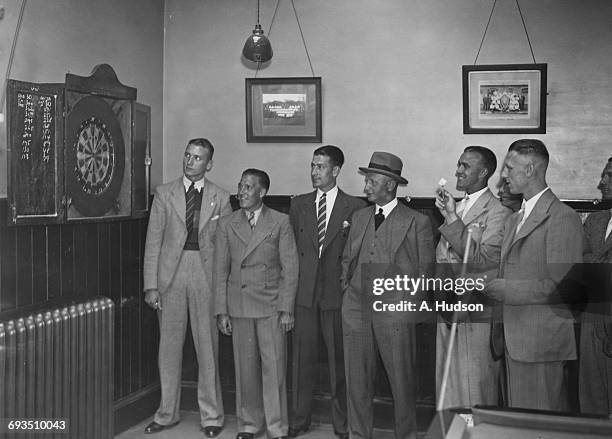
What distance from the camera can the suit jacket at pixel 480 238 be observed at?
356 centimetres

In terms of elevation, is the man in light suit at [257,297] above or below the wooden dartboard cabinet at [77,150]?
below

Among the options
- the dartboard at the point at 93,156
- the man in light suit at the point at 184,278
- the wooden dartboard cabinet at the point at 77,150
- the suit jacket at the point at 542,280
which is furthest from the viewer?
the man in light suit at the point at 184,278

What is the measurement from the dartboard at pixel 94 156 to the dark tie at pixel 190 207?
0.48m

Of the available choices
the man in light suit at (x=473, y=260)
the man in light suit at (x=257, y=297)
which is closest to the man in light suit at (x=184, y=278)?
the man in light suit at (x=257, y=297)

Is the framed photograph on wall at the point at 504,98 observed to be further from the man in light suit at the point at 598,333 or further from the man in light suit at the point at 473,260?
the man in light suit at the point at 598,333

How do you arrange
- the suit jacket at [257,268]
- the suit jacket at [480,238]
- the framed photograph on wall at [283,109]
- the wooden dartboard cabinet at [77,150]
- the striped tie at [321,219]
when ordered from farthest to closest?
1. the framed photograph on wall at [283,109]
2. the striped tie at [321,219]
3. the suit jacket at [257,268]
4. the suit jacket at [480,238]
5. the wooden dartboard cabinet at [77,150]

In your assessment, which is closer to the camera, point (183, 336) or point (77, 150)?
point (77, 150)

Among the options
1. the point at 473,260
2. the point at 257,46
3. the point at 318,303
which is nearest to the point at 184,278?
the point at 318,303

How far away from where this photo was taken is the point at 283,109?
193 inches

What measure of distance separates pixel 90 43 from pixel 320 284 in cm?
→ 193

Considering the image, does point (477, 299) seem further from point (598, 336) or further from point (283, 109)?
point (283, 109)

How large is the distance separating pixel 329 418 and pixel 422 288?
3.77 feet

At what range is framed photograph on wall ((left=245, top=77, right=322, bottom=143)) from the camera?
4844mm

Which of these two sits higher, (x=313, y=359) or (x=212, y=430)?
(x=313, y=359)
